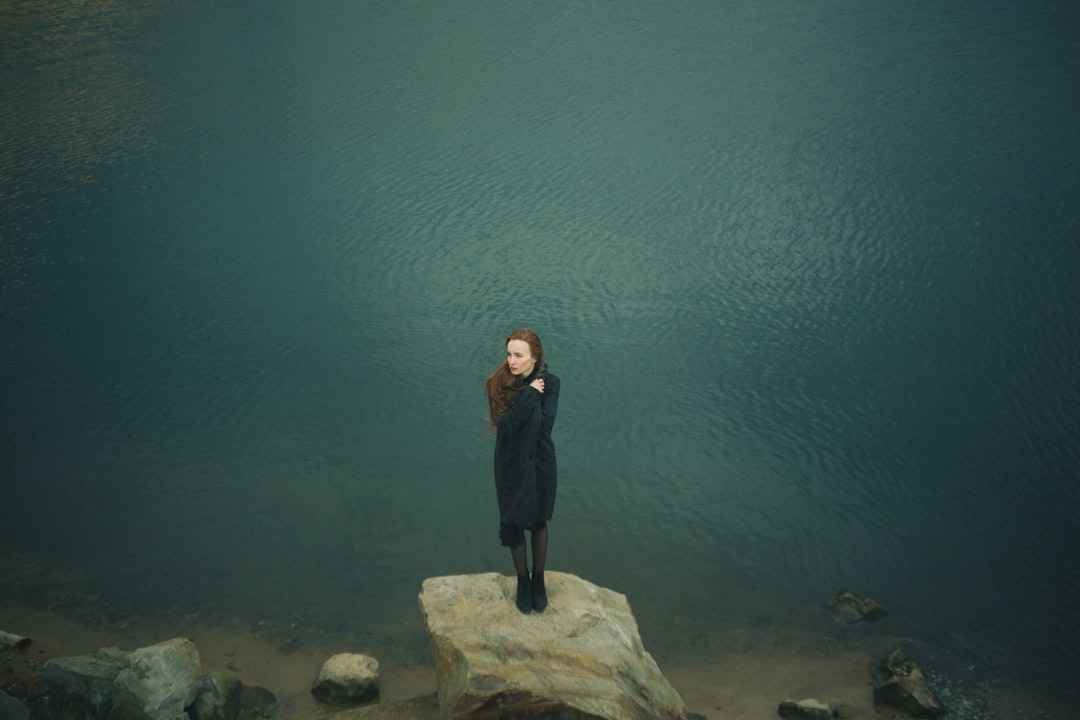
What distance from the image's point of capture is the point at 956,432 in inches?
292

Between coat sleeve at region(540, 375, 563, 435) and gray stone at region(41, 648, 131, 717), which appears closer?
coat sleeve at region(540, 375, 563, 435)

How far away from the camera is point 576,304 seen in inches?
380

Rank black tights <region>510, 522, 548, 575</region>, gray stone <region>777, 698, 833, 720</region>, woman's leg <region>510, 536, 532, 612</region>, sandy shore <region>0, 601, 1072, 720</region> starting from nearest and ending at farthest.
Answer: black tights <region>510, 522, 548, 575</region> → woman's leg <region>510, 536, 532, 612</region> → gray stone <region>777, 698, 833, 720</region> → sandy shore <region>0, 601, 1072, 720</region>

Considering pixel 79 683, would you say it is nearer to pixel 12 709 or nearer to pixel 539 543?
pixel 12 709

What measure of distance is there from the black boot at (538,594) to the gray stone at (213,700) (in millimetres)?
1746

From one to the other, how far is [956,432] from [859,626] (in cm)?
273

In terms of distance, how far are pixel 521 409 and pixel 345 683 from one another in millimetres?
2190

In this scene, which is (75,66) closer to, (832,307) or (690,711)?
(832,307)

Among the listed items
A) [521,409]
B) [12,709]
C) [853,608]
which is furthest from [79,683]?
[853,608]

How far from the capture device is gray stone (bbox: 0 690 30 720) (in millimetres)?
3822

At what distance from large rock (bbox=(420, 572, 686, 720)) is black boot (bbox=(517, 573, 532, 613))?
0.04 meters

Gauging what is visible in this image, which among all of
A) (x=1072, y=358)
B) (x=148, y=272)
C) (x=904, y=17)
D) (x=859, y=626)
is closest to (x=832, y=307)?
(x=1072, y=358)

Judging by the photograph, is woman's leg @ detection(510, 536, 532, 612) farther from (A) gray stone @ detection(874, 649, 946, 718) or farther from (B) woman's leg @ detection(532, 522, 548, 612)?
(A) gray stone @ detection(874, 649, 946, 718)

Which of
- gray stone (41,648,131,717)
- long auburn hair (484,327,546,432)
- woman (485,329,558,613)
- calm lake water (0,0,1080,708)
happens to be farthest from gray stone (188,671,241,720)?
long auburn hair (484,327,546,432)
